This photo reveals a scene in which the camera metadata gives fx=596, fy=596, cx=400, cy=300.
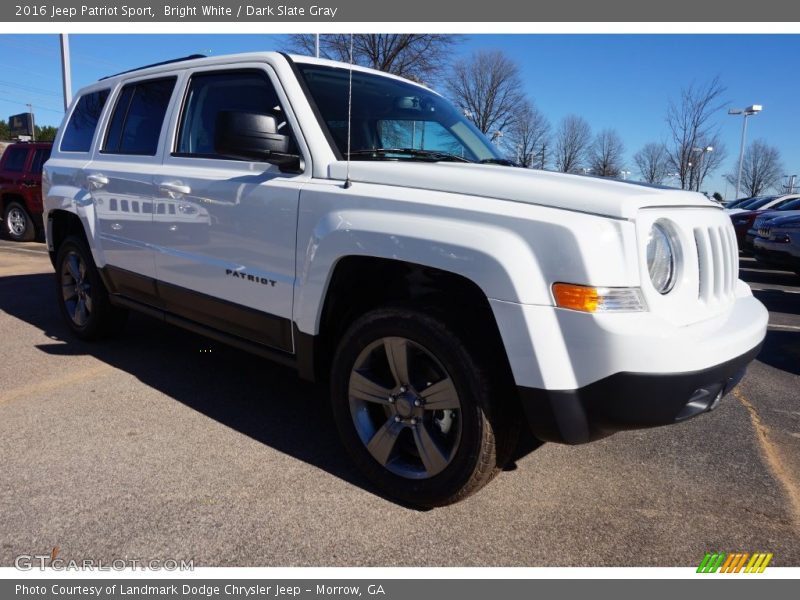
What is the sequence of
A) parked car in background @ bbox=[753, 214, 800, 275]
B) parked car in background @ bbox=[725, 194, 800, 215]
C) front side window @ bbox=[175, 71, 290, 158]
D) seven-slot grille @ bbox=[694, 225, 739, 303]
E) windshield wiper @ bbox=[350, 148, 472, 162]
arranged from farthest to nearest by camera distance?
1. parked car in background @ bbox=[725, 194, 800, 215]
2. parked car in background @ bbox=[753, 214, 800, 275]
3. front side window @ bbox=[175, 71, 290, 158]
4. windshield wiper @ bbox=[350, 148, 472, 162]
5. seven-slot grille @ bbox=[694, 225, 739, 303]

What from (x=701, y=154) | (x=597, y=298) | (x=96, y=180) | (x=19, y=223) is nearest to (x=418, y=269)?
(x=597, y=298)

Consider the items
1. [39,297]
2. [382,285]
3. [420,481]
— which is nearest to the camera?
[420,481]

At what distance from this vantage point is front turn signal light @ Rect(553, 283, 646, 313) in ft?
6.84

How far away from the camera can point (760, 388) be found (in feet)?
14.6

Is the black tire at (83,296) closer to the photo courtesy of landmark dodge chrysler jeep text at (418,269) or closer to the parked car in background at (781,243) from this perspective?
the photo courtesy of landmark dodge chrysler jeep text at (418,269)

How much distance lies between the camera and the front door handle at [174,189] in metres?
3.46

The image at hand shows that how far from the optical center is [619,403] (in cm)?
212

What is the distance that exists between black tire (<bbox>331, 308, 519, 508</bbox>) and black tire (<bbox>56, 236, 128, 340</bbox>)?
2828 mm

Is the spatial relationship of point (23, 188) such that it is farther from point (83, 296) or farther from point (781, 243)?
point (781, 243)

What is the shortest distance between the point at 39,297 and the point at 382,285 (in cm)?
568

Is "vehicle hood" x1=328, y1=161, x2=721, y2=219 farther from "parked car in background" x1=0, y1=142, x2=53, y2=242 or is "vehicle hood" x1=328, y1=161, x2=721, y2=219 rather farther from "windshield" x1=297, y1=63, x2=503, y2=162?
"parked car in background" x1=0, y1=142, x2=53, y2=242

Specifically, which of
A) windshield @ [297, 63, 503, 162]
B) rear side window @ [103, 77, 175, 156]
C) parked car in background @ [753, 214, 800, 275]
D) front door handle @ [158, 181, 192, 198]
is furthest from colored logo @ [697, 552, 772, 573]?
parked car in background @ [753, 214, 800, 275]

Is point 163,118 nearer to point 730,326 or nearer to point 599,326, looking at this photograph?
point 599,326
